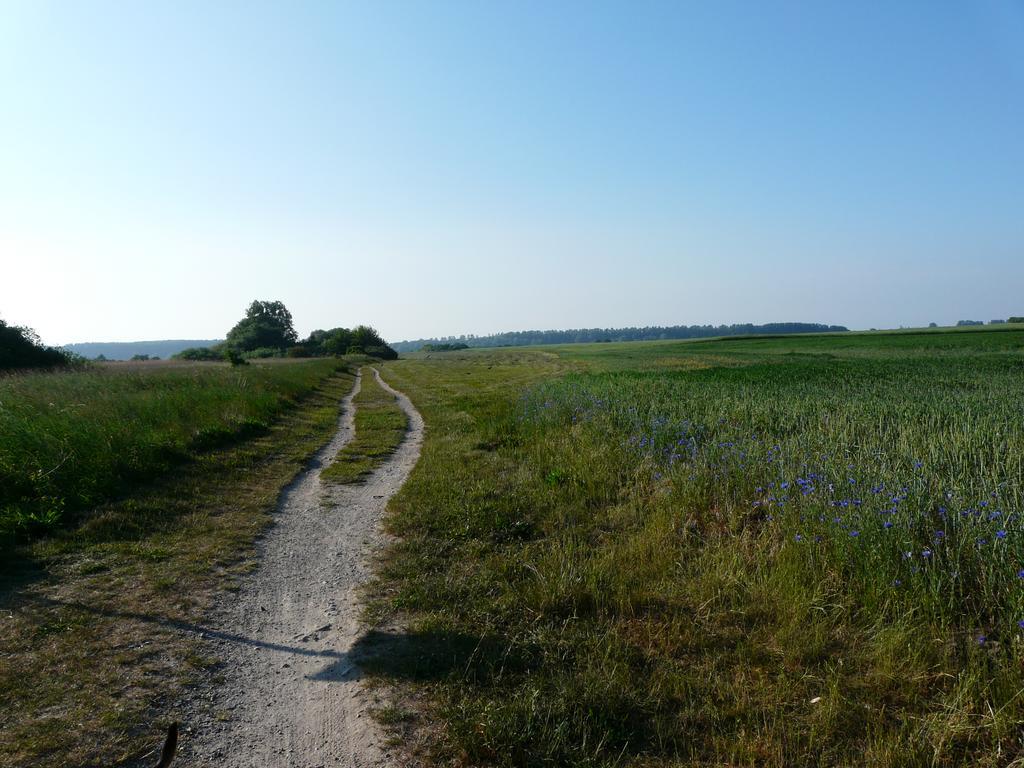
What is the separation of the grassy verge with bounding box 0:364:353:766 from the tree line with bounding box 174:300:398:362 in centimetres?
7796

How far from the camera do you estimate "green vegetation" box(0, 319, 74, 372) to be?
26141 millimetres

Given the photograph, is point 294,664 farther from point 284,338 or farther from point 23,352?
point 284,338

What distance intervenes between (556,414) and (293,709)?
1049cm

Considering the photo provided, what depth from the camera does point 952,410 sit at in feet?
33.7

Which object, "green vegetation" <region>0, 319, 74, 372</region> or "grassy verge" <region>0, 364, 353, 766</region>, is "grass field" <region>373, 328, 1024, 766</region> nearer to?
"grassy verge" <region>0, 364, 353, 766</region>

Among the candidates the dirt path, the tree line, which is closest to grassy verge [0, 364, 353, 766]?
the dirt path

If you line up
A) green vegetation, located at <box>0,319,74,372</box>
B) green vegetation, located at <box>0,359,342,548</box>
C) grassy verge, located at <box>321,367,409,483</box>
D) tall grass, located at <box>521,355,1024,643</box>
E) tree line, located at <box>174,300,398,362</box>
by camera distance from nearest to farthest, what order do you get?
tall grass, located at <box>521,355,1024,643</box> < green vegetation, located at <box>0,359,342,548</box> < grassy verge, located at <box>321,367,409,483</box> < green vegetation, located at <box>0,319,74,372</box> < tree line, located at <box>174,300,398,362</box>

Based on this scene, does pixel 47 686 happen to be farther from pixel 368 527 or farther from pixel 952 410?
pixel 952 410

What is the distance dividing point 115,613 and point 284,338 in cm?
9749

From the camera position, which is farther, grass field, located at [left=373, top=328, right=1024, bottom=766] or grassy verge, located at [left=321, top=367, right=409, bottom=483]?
grassy verge, located at [left=321, top=367, right=409, bottom=483]

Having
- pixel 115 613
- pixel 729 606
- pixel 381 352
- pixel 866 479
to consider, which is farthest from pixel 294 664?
pixel 381 352

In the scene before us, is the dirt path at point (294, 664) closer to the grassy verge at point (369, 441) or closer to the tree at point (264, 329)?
the grassy verge at point (369, 441)

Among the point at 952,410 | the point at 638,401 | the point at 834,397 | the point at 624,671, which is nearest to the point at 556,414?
the point at 638,401

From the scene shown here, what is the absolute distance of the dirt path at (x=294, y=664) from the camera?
3.32 m
